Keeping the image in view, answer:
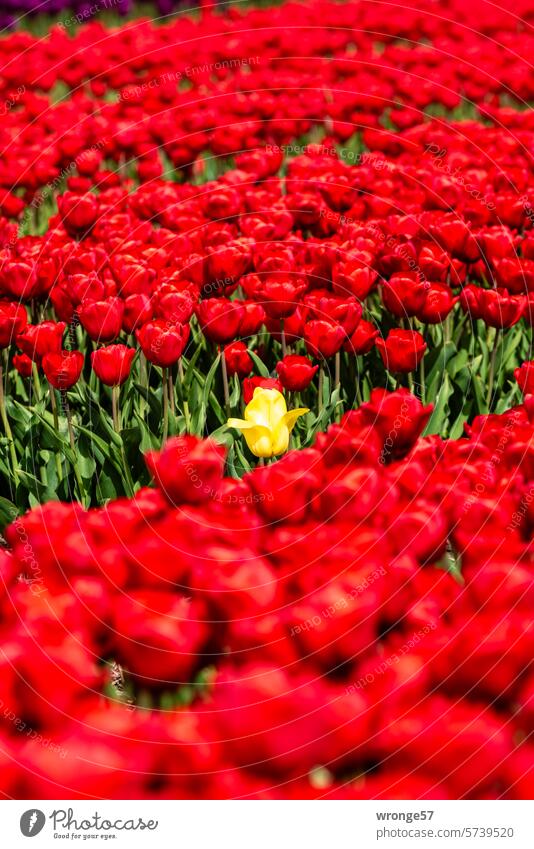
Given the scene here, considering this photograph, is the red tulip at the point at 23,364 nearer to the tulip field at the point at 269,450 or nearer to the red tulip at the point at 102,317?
the tulip field at the point at 269,450

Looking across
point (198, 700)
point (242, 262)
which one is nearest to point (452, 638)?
point (198, 700)

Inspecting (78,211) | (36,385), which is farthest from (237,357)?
(78,211)

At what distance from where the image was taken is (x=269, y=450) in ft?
9.33

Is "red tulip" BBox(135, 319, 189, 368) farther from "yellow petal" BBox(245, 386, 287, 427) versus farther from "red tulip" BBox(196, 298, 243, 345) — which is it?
"yellow petal" BBox(245, 386, 287, 427)

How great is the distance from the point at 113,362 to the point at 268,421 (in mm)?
651

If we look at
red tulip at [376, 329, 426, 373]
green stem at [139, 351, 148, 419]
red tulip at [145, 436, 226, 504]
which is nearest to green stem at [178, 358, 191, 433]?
green stem at [139, 351, 148, 419]

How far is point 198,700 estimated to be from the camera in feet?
6.09

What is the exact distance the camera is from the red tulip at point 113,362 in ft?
10.5

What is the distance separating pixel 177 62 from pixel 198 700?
26.5 ft

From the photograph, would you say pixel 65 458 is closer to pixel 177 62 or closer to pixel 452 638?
pixel 452 638
